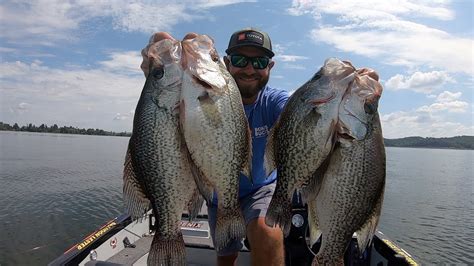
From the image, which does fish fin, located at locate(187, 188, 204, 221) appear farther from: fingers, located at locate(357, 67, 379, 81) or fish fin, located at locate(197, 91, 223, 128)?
fingers, located at locate(357, 67, 379, 81)

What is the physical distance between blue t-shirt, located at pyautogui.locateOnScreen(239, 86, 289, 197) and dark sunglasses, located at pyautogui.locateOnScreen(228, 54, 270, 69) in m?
0.54

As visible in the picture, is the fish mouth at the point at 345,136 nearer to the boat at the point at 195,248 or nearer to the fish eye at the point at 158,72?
the fish eye at the point at 158,72

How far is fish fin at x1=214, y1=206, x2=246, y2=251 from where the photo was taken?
2650 mm

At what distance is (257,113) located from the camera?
433 centimetres

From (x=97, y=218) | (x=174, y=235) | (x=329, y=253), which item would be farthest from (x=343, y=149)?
(x=97, y=218)

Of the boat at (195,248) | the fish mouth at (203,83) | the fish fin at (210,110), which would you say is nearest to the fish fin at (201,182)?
the fish fin at (210,110)

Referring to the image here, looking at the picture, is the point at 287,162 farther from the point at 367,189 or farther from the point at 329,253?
the point at 329,253

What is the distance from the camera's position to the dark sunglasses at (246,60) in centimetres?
389

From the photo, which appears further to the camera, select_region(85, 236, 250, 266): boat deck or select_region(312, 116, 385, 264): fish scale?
select_region(85, 236, 250, 266): boat deck

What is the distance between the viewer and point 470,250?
16.9m

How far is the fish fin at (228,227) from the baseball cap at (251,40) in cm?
188

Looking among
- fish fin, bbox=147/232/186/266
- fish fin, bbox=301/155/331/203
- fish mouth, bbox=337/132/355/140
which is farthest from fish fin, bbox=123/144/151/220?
fish mouth, bbox=337/132/355/140

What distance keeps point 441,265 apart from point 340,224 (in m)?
15.0

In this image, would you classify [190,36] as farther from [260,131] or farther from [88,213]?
[88,213]
